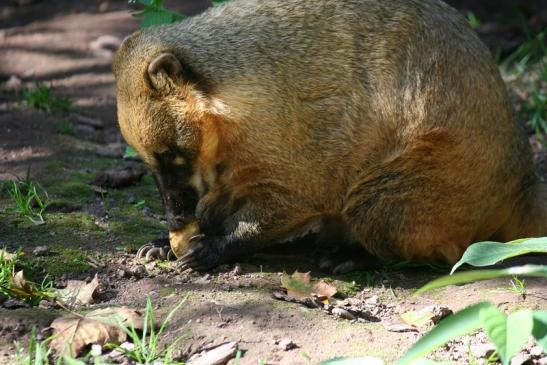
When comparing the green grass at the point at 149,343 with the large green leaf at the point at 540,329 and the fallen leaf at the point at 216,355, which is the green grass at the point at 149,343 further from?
the large green leaf at the point at 540,329

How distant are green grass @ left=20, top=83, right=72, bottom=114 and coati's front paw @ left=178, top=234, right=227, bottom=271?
9.58 feet

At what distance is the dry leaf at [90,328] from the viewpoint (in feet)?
13.2

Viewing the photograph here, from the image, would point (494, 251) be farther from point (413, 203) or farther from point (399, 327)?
point (413, 203)

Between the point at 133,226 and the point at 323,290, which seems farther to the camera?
the point at 133,226

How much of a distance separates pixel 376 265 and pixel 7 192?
8.38 feet

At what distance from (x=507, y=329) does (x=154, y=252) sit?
119 inches

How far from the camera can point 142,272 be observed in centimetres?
501

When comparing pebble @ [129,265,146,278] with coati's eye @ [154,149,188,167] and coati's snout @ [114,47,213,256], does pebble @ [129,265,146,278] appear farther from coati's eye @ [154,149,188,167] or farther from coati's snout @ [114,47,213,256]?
coati's eye @ [154,149,188,167]

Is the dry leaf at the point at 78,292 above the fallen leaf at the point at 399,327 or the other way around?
above

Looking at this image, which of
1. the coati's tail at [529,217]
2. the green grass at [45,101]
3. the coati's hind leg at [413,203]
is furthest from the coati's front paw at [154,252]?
the green grass at [45,101]

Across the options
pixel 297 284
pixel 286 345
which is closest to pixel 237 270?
pixel 297 284

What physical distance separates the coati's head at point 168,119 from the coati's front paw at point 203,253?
0.92 feet

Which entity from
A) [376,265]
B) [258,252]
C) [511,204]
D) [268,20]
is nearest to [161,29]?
[268,20]

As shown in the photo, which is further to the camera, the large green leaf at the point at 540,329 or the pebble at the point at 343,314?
the pebble at the point at 343,314
